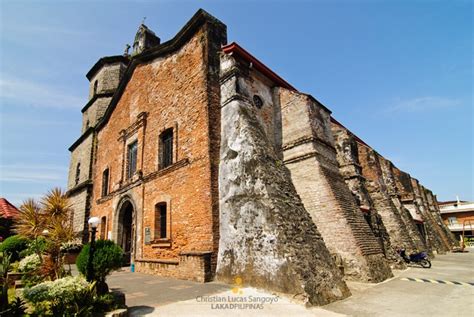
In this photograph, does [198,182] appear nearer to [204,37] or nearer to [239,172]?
[239,172]

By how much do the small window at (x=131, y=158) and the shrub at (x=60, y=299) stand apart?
8978 millimetres

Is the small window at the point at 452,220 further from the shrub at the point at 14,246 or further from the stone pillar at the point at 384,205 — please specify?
the shrub at the point at 14,246

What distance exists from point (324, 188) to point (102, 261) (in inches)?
264

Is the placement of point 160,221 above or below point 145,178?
below

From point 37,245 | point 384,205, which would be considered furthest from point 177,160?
point 384,205

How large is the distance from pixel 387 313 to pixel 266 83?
9166 millimetres

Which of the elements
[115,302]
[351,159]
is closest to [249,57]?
[351,159]

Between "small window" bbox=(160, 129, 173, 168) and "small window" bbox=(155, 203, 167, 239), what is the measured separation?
1.66m

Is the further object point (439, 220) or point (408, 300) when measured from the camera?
point (439, 220)

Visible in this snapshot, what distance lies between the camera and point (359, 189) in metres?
11.7

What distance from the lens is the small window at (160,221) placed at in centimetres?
1010

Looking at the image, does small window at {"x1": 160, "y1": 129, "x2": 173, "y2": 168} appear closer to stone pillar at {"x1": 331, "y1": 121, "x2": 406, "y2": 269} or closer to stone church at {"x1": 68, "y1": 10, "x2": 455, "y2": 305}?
stone church at {"x1": 68, "y1": 10, "x2": 455, "y2": 305}

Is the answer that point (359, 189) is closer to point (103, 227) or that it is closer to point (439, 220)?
point (103, 227)

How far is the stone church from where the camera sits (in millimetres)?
6547
